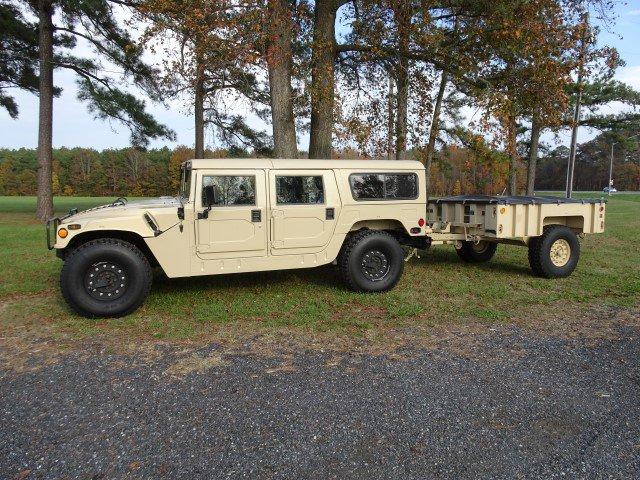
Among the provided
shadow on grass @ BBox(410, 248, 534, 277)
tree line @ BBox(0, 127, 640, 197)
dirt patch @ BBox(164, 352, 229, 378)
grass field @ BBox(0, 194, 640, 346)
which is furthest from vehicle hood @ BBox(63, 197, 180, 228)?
tree line @ BBox(0, 127, 640, 197)

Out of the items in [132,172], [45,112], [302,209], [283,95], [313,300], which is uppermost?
[132,172]

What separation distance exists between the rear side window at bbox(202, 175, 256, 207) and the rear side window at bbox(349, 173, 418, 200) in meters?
1.42

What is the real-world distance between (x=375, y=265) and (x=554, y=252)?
3440 mm

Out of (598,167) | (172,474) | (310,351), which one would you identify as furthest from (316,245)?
(598,167)

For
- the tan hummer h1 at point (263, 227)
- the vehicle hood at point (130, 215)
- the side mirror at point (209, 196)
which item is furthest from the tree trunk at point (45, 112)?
the side mirror at point (209, 196)

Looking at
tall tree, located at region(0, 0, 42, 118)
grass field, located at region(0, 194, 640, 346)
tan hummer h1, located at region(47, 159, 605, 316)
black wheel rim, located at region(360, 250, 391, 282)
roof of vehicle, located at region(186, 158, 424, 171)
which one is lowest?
grass field, located at region(0, 194, 640, 346)

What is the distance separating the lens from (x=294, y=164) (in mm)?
6355

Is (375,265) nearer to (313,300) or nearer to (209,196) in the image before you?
(313,300)

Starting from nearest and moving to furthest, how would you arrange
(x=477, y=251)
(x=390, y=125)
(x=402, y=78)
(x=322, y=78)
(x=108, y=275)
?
(x=108, y=275) < (x=477, y=251) < (x=322, y=78) < (x=402, y=78) < (x=390, y=125)

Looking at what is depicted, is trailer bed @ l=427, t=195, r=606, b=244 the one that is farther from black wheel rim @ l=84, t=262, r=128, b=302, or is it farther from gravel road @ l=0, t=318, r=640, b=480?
black wheel rim @ l=84, t=262, r=128, b=302

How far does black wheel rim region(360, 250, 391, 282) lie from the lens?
265 inches

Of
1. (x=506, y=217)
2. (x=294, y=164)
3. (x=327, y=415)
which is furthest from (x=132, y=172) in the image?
(x=327, y=415)

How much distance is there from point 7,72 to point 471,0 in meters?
17.3

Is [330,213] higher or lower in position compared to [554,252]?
higher
